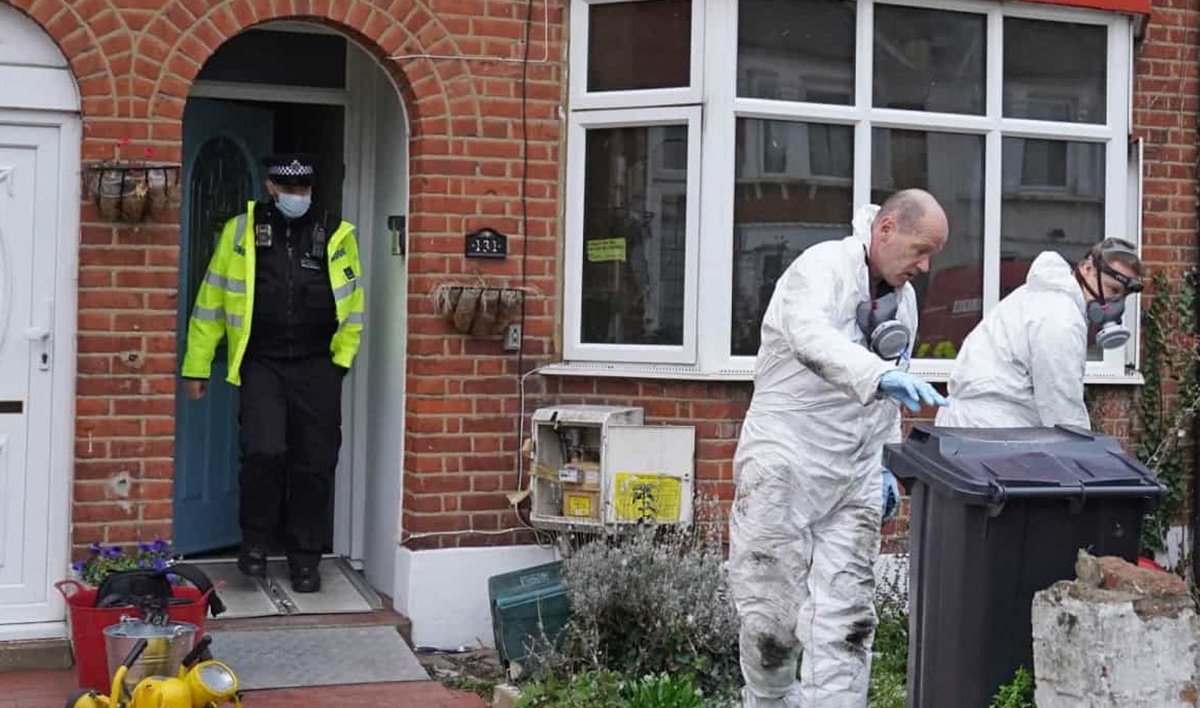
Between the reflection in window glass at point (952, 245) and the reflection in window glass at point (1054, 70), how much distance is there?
329 mm

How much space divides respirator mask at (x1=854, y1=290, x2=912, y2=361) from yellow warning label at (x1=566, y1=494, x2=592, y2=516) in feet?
7.25

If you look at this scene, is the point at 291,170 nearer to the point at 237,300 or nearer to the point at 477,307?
the point at 237,300

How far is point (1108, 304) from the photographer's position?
661 cm

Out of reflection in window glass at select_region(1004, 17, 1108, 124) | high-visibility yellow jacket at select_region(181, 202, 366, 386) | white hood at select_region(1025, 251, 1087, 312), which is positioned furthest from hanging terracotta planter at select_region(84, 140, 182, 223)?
reflection in window glass at select_region(1004, 17, 1108, 124)

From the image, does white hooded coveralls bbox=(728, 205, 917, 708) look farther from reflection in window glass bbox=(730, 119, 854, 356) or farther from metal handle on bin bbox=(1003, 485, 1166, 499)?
reflection in window glass bbox=(730, 119, 854, 356)

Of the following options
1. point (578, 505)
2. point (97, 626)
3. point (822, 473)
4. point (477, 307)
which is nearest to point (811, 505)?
point (822, 473)

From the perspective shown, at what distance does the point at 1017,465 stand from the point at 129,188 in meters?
3.88

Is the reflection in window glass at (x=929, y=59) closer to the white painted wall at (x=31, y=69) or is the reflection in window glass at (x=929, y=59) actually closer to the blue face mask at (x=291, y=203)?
the blue face mask at (x=291, y=203)

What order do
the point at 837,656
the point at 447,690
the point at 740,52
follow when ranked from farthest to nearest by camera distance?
the point at 740,52
the point at 447,690
the point at 837,656

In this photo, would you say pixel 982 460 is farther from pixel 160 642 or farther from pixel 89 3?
pixel 89 3

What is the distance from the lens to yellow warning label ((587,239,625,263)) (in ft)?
25.7

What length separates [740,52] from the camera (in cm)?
761

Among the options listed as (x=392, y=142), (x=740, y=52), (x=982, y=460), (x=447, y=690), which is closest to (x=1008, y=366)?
(x=982, y=460)

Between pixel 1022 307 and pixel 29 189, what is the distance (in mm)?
4104
